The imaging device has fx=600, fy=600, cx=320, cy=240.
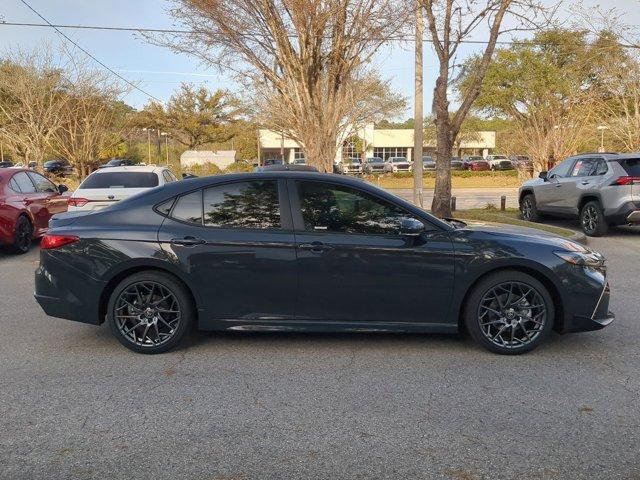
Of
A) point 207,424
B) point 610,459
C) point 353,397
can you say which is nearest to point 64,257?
point 207,424

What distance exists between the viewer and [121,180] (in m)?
11.0

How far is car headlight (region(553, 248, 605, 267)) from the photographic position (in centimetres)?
→ 508

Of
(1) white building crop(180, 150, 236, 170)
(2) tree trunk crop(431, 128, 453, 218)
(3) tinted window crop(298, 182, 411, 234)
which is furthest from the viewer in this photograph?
A: (1) white building crop(180, 150, 236, 170)

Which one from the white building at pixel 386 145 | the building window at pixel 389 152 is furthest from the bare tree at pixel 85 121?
the building window at pixel 389 152

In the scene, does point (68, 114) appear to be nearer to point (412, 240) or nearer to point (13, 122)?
point (13, 122)

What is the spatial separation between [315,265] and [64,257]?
217 cm

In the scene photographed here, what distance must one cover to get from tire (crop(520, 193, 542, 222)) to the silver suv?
0.07 meters

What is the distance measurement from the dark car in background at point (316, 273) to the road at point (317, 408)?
318mm

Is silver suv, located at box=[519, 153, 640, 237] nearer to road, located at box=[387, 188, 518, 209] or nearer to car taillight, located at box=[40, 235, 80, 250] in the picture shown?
road, located at box=[387, 188, 518, 209]

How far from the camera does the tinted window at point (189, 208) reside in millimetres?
5219

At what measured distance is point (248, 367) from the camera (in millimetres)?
4875

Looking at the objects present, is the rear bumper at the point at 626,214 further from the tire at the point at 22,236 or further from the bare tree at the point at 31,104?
the bare tree at the point at 31,104

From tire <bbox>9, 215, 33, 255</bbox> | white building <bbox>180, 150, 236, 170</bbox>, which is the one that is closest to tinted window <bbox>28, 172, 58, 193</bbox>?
tire <bbox>9, 215, 33, 255</bbox>

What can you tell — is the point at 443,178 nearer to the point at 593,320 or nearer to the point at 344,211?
the point at 593,320
